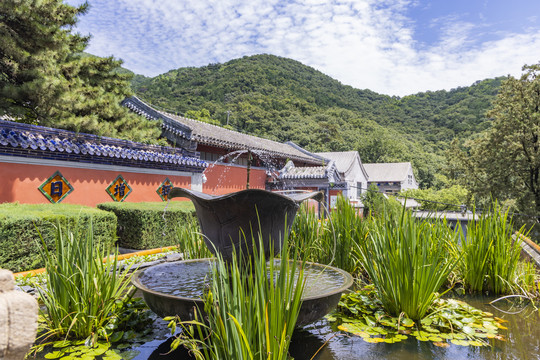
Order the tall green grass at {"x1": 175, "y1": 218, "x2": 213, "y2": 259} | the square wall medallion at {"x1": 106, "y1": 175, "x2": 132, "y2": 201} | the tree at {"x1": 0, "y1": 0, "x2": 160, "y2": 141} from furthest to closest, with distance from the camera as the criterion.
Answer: the square wall medallion at {"x1": 106, "y1": 175, "x2": 132, "y2": 201} < the tree at {"x1": 0, "y1": 0, "x2": 160, "y2": 141} < the tall green grass at {"x1": 175, "y1": 218, "x2": 213, "y2": 259}

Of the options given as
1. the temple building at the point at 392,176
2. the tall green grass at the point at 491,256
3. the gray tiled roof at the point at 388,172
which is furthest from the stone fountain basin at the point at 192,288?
the gray tiled roof at the point at 388,172

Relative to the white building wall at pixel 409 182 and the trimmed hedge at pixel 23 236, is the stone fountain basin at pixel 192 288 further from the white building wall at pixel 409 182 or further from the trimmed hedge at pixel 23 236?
the white building wall at pixel 409 182

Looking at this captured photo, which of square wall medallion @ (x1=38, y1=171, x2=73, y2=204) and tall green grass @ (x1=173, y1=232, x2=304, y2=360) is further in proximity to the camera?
square wall medallion @ (x1=38, y1=171, x2=73, y2=204)

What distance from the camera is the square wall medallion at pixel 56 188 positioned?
803cm

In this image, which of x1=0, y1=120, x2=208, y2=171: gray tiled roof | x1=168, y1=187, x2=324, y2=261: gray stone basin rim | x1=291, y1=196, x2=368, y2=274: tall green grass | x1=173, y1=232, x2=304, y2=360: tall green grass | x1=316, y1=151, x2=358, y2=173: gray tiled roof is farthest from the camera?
x1=316, y1=151, x2=358, y2=173: gray tiled roof

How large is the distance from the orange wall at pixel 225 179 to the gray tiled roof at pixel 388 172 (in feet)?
95.5

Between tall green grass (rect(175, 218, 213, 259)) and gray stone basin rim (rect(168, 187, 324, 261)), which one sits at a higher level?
gray stone basin rim (rect(168, 187, 324, 261))

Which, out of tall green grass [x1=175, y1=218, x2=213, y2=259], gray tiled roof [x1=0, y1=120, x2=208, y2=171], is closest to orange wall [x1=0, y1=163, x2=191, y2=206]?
gray tiled roof [x1=0, y1=120, x2=208, y2=171]

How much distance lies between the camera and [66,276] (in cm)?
260

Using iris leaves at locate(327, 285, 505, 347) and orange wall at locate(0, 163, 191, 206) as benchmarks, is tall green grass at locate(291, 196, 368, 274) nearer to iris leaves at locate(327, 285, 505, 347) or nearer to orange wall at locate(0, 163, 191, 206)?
iris leaves at locate(327, 285, 505, 347)

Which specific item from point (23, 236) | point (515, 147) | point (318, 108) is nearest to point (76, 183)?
point (23, 236)

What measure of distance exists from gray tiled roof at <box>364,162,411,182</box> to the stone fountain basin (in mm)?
40401

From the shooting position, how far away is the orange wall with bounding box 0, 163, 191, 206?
291 inches

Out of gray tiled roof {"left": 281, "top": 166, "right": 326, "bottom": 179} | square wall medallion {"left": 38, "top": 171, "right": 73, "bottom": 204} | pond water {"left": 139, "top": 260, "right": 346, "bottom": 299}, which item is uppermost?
gray tiled roof {"left": 281, "top": 166, "right": 326, "bottom": 179}
